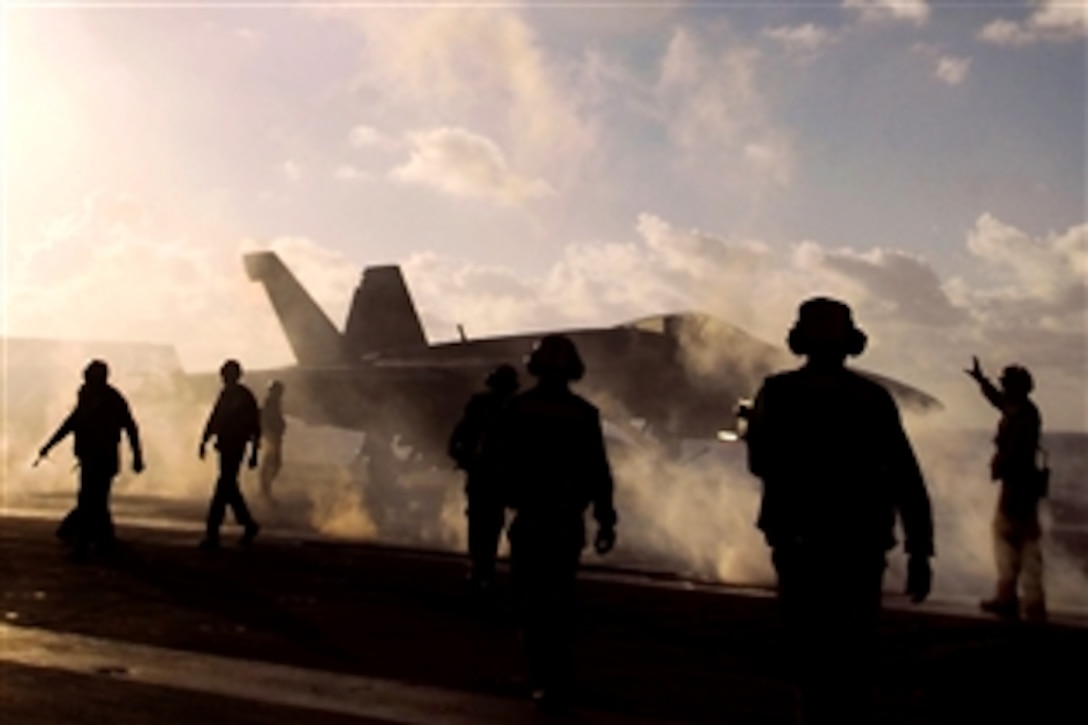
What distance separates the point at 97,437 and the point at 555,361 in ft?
28.8

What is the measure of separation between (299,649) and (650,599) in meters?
3.91

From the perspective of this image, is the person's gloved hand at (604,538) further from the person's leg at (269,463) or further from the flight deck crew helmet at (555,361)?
the person's leg at (269,463)

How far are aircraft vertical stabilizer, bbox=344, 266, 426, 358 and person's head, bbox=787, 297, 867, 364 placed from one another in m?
29.5

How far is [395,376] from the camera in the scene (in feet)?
88.4

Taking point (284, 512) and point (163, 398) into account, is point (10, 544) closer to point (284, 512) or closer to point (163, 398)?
point (284, 512)

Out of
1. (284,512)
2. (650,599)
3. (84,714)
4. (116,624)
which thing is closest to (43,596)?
(116,624)

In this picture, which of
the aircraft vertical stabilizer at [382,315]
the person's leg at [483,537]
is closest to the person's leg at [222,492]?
the person's leg at [483,537]

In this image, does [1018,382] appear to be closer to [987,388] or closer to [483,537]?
[987,388]

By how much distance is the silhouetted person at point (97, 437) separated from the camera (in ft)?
44.2

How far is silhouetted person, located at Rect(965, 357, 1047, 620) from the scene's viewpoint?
1013cm

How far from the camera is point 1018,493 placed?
10234 mm

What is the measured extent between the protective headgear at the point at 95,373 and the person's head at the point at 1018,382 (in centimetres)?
1009

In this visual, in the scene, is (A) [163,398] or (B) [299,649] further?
(A) [163,398]

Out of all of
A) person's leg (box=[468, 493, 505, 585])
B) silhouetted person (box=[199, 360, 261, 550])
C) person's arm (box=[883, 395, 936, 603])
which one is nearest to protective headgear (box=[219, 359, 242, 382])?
silhouetted person (box=[199, 360, 261, 550])
